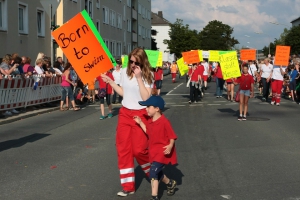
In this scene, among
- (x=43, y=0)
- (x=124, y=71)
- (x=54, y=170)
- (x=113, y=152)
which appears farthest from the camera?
(x=43, y=0)

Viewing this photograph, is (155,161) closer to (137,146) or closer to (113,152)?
(137,146)

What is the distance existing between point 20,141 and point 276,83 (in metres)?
12.8

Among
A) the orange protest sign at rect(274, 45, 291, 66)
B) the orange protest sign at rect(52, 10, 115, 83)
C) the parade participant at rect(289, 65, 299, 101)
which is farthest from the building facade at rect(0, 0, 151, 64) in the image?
the orange protest sign at rect(52, 10, 115, 83)

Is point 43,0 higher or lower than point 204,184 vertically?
higher

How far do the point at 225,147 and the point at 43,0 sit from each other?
10.7 m

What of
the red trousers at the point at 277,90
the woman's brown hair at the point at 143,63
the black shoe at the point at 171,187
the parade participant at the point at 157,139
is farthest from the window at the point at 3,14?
the parade participant at the point at 157,139

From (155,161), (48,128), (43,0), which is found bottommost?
(48,128)

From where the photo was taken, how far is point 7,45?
27.5 meters

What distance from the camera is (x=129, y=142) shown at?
20.8 feet

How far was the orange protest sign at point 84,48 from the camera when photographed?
277 inches

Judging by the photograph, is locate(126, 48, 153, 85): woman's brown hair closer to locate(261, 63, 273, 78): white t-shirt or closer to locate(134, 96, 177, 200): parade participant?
locate(134, 96, 177, 200): parade participant

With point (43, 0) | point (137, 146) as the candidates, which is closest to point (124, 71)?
point (137, 146)

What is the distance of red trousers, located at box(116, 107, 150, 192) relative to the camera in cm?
632

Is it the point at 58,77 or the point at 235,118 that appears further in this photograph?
the point at 58,77
